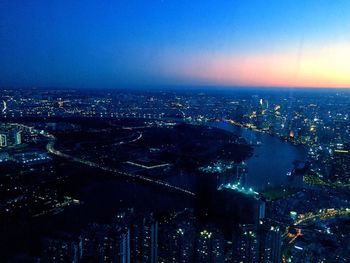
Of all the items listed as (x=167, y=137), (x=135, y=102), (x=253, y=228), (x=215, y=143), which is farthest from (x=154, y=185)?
(x=135, y=102)

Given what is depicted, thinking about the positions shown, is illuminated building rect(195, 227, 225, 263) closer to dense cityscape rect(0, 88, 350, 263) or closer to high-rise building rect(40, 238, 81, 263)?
dense cityscape rect(0, 88, 350, 263)

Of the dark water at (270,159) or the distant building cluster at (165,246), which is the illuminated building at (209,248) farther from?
the dark water at (270,159)

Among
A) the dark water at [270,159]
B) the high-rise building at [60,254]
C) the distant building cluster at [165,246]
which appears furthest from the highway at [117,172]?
the high-rise building at [60,254]

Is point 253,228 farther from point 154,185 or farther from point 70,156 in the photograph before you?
point 70,156

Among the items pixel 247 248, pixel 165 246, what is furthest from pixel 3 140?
pixel 247 248

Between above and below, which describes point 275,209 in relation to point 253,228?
below

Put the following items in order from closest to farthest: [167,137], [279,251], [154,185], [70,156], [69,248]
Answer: [69,248]
[279,251]
[154,185]
[70,156]
[167,137]

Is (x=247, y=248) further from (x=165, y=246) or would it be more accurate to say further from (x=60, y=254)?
(x=60, y=254)
